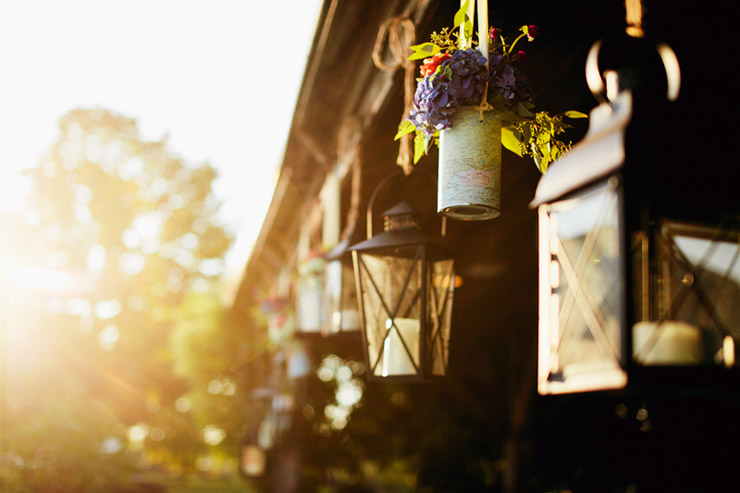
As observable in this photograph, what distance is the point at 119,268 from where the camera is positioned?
72.7 feet

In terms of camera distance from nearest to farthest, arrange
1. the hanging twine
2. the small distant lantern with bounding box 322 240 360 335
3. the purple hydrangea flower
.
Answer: the purple hydrangea flower
the hanging twine
the small distant lantern with bounding box 322 240 360 335

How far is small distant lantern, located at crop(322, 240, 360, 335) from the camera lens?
12.7 feet

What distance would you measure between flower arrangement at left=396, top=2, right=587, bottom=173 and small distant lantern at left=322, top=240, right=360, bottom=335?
1546 mm

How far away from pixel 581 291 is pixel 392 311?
4.63 feet

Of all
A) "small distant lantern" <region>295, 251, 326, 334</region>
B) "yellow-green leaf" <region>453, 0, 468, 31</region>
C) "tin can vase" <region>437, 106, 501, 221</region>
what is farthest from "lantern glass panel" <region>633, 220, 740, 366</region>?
"small distant lantern" <region>295, 251, 326, 334</region>

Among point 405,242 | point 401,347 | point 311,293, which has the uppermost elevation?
point 405,242

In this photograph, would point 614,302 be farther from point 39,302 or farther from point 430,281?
point 39,302

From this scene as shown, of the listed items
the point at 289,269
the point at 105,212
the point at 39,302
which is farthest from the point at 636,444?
the point at 105,212

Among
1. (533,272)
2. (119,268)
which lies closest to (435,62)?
(533,272)

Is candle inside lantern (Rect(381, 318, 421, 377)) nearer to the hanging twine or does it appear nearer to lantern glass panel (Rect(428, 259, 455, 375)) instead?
lantern glass panel (Rect(428, 259, 455, 375))

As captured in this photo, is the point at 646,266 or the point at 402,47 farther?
the point at 402,47

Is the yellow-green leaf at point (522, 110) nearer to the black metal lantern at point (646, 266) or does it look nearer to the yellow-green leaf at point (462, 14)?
the yellow-green leaf at point (462, 14)

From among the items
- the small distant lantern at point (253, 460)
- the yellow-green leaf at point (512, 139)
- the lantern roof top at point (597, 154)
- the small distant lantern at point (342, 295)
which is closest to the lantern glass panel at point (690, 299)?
the lantern roof top at point (597, 154)

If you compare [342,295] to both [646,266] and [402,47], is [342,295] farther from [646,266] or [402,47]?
[646,266]
